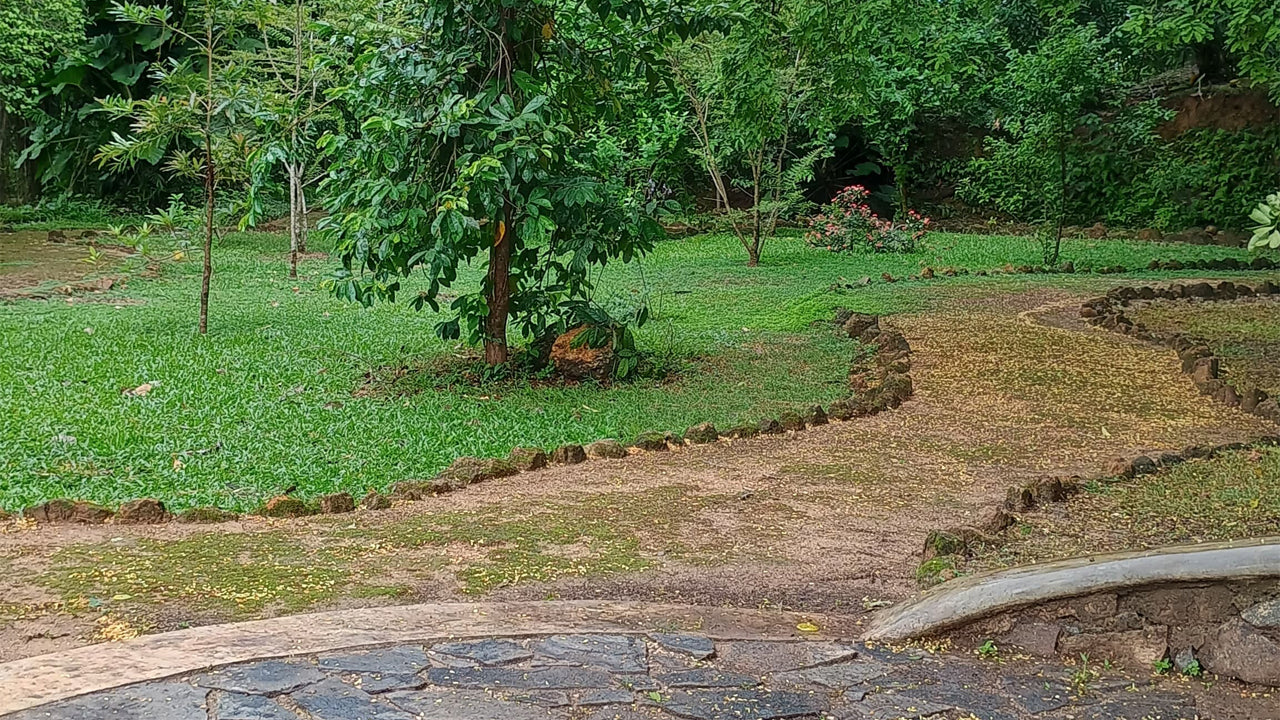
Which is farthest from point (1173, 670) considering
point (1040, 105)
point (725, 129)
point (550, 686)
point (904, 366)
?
point (725, 129)

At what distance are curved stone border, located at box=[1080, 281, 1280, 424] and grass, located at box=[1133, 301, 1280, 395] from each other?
146 mm

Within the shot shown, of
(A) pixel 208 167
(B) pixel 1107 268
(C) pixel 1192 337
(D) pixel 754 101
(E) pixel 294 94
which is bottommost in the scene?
(C) pixel 1192 337

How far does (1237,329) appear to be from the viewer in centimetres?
955

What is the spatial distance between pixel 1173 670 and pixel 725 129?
39.5ft

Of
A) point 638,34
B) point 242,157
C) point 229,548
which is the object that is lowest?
point 229,548

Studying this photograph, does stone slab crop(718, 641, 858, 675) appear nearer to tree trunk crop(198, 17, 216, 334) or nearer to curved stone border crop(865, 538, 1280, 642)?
curved stone border crop(865, 538, 1280, 642)

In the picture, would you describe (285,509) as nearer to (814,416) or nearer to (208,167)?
(814,416)

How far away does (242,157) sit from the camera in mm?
9188

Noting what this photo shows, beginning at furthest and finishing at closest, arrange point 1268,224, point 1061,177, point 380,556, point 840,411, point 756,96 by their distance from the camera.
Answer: point 1061,177 → point 756,96 → point 840,411 → point 380,556 → point 1268,224

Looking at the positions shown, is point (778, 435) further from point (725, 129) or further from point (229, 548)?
point (725, 129)

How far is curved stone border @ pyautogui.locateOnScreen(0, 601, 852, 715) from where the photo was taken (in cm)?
277

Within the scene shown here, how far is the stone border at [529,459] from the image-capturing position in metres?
4.57

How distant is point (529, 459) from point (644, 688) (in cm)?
275

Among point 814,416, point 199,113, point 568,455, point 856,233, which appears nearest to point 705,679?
point 568,455
